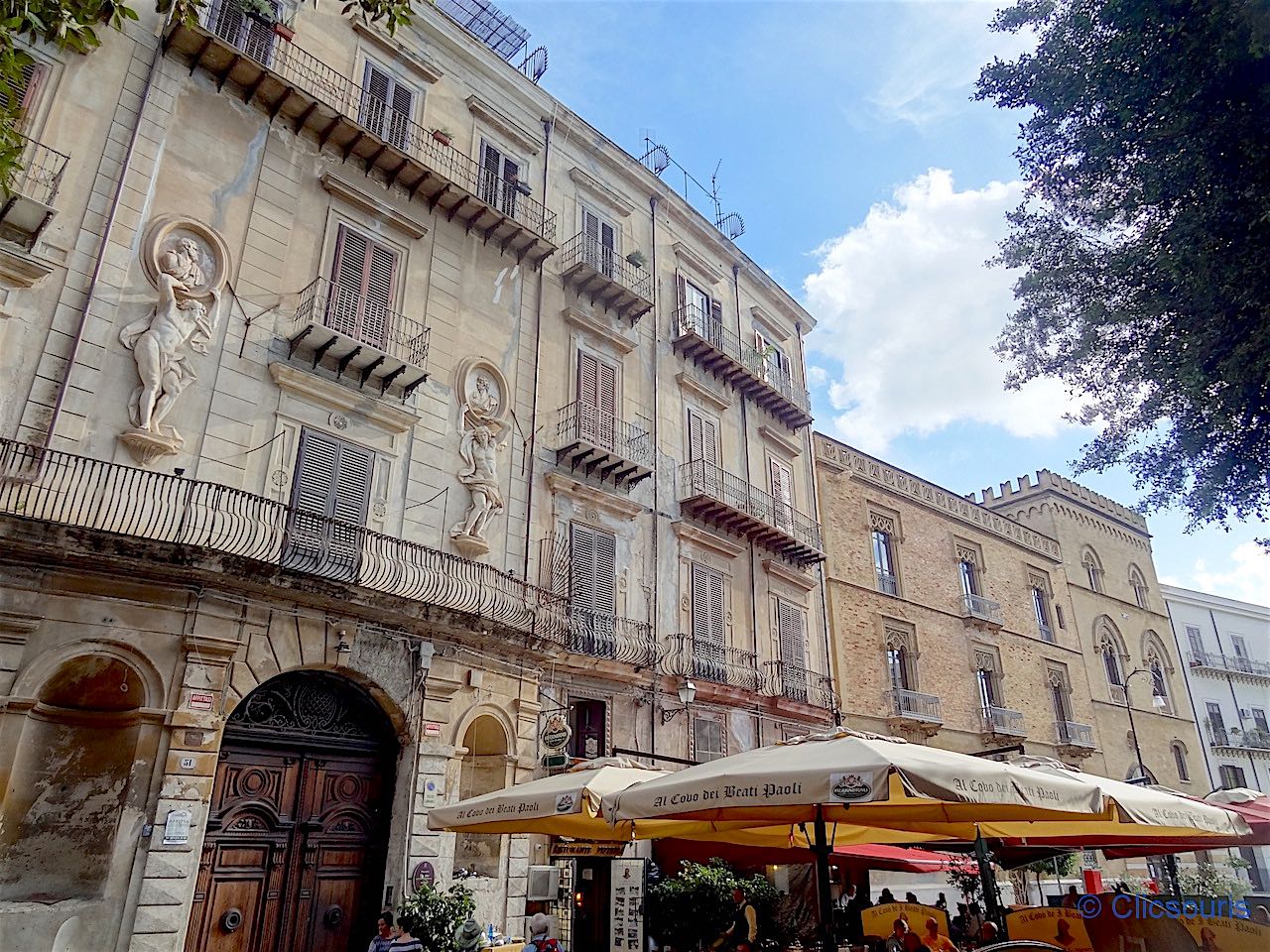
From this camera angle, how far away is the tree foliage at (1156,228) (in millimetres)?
9117

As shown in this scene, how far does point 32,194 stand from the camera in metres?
11.5

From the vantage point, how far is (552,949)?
9.96 metres

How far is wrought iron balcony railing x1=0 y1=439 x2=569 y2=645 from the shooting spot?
1027cm

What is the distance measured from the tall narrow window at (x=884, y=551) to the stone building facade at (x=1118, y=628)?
10352 millimetres

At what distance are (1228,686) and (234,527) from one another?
144 ft

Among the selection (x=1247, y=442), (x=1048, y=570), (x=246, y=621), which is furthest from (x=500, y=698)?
(x=1048, y=570)

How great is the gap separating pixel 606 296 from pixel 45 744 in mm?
13739

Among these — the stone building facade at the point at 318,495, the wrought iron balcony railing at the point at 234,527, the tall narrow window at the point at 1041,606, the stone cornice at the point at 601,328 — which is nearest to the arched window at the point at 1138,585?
the tall narrow window at the point at 1041,606

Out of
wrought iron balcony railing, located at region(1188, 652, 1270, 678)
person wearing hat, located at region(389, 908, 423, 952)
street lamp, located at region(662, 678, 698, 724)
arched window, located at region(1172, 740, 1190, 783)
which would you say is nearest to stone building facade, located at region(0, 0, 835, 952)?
street lamp, located at region(662, 678, 698, 724)

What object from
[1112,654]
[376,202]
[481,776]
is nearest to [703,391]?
[376,202]

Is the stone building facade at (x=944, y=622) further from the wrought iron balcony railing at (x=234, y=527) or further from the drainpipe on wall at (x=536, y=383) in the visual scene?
Answer: the wrought iron balcony railing at (x=234, y=527)

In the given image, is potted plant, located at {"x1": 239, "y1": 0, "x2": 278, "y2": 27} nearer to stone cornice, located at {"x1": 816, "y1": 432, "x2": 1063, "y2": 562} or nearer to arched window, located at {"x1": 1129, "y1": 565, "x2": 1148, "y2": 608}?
stone cornice, located at {"x1": 816, "y1": 432, "x2": 1063, "y2": 562}

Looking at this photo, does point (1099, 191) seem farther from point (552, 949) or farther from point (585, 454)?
point (552, 949)

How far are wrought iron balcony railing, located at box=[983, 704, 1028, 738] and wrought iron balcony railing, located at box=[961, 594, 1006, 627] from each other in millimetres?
2817
